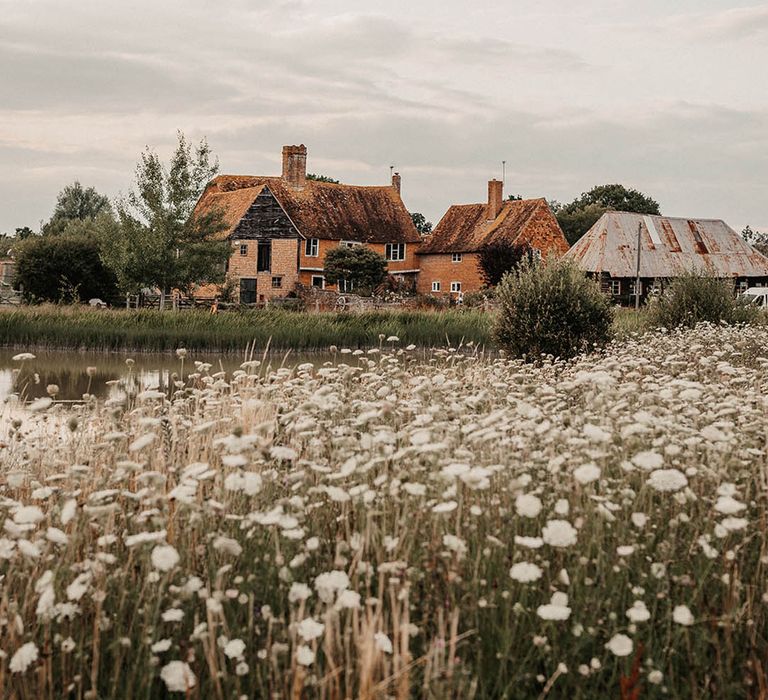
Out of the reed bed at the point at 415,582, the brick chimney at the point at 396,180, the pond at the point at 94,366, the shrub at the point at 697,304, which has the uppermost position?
the brick chimney at the point at 396,180

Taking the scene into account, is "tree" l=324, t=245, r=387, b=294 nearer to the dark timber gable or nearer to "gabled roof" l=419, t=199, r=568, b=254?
the dark timber gable

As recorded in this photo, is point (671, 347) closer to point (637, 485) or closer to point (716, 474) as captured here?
point (637, 485)

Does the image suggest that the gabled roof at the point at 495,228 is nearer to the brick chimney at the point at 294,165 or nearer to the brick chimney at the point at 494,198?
the brick chimney at the point at 494,198

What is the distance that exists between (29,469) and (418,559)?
3576 millimetres

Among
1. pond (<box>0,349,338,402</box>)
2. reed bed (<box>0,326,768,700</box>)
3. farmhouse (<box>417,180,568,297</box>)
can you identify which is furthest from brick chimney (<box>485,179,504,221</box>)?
reed bed (<box>0,326,768,700</box>)

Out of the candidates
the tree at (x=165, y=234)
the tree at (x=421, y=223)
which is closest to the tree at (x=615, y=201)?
the tree at (x=421, y=223)

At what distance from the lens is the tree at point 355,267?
2067 inches

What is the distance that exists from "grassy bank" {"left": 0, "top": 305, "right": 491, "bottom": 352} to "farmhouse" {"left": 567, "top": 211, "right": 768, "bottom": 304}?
24.4m

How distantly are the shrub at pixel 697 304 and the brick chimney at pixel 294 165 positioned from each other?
39744 millimetres

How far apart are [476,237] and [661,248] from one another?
11.9 metres

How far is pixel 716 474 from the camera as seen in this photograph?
4.32m

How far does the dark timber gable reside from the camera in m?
56.4

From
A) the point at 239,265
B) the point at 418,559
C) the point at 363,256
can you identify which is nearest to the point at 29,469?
the point at 418,559

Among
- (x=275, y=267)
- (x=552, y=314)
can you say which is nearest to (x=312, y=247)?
(x=275, y=267)
